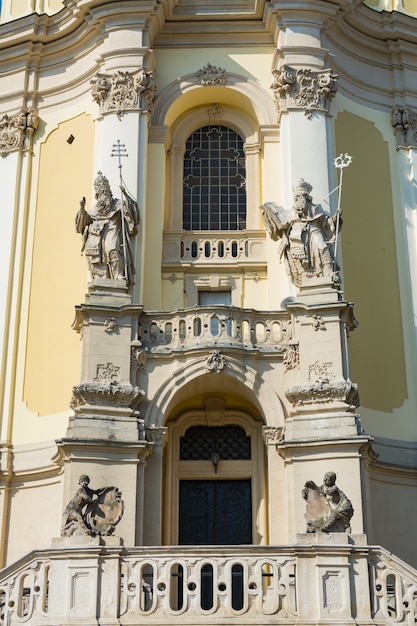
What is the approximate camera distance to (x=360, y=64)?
26.8 metres

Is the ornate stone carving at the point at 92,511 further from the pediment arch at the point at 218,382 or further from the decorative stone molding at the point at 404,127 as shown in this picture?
the decorative stone molding at the point at 404,127

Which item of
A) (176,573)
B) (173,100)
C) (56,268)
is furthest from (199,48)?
(176,573)

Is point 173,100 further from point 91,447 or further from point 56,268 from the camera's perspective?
point 91,447

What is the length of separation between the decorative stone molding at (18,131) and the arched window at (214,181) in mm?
4179

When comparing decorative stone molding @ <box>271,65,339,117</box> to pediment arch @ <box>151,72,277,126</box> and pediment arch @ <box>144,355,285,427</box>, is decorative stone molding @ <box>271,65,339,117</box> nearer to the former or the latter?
pediment arch @ <box>151,72,277,126</box>

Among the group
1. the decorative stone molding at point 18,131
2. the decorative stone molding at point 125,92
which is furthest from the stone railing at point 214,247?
the decorative stone molding at point 18,131

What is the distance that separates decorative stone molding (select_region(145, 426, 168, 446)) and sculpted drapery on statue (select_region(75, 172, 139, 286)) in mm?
3277

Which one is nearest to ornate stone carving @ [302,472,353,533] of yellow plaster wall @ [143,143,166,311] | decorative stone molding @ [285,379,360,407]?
decorative stone molding @ [285,379,360,407]

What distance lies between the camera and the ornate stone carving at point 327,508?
17.1 metres

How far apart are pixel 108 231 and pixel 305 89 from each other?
19.9 feet

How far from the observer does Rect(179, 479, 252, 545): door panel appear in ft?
74.2

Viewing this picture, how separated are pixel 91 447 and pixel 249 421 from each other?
13.9 ft

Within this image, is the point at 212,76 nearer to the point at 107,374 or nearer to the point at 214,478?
the point at 107,374

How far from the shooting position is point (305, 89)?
80.8 feet
